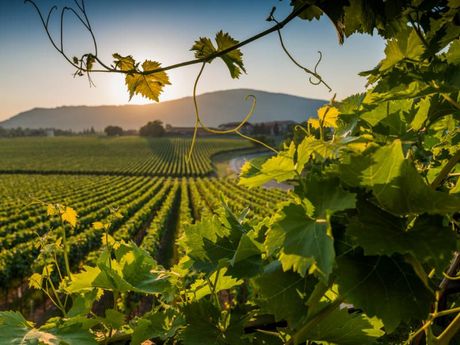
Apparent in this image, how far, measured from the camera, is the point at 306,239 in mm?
457

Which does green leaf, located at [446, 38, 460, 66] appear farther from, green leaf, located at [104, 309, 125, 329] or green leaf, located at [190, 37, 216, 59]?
green leaf, located at [104, 309, 125, 329]

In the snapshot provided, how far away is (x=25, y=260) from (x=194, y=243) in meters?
14.4

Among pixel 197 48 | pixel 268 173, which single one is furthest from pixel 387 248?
pixel 197 48

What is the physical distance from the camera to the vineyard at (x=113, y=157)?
192 feet

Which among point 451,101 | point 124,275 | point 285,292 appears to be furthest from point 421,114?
point 124,275

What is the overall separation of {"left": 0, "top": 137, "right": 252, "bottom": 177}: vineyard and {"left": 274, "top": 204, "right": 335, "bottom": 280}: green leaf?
4349cm

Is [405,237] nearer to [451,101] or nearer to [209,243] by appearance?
[451,101]

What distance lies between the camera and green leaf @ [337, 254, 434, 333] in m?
0.49

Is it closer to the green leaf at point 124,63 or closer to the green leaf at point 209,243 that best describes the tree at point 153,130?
the green leaf at point 124,63

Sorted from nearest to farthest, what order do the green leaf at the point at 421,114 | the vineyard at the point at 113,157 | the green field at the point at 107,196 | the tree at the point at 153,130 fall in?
1. the green leaf at the point at 421,114
2. the green field at the point at 107,196
3. the vineyard at the point at 113,157
4. the tree at the point at 153,130

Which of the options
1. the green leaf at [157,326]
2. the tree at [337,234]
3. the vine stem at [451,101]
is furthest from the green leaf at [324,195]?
the green leaf at [157,326]

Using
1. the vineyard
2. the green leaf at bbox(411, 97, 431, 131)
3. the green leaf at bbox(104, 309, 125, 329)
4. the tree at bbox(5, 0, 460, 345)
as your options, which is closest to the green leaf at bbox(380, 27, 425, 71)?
the tree at bbox(5, 0, 460, 345)

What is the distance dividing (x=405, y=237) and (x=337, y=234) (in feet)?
0.25

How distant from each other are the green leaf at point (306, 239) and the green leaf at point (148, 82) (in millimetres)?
461
